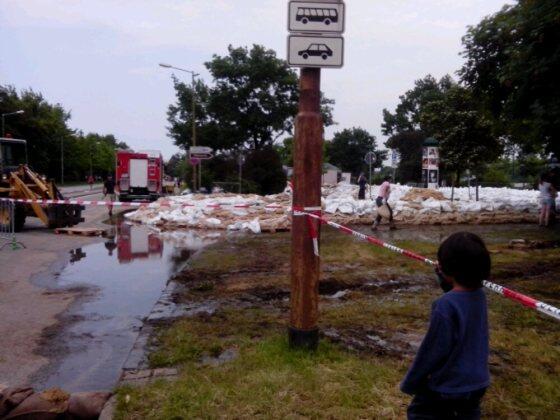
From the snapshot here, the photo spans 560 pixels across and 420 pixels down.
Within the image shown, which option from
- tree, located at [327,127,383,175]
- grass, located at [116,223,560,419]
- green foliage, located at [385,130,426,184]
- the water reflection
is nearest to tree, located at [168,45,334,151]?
green foliage, located at [385,130,426,184]

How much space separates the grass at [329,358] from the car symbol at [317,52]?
Result: 2.48m

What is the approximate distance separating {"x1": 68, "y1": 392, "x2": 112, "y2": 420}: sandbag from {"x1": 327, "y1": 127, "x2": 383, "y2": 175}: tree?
11095 cm

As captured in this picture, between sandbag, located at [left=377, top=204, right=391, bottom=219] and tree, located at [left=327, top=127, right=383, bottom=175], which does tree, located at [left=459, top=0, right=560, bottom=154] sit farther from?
tree, located at [left=327, top=127, right=383, bottom=175]

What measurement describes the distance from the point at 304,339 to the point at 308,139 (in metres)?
1.70

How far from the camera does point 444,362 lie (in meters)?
2.49

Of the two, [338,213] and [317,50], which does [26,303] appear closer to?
[317,50]

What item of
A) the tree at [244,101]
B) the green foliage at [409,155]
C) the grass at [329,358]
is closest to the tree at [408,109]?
the green foliage at [409,155]

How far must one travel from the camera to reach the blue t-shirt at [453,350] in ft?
8.04

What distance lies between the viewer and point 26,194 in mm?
17094

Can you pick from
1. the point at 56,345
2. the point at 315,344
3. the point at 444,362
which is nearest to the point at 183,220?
the point at 56,345

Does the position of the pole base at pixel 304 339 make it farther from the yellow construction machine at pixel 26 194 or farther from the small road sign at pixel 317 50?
the yellow construction machine at pixel 26 194

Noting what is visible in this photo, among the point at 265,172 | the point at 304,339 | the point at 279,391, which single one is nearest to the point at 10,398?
the point at 279,391

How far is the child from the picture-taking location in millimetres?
2461

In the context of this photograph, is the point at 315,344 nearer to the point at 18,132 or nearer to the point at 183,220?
the point at 183,220
